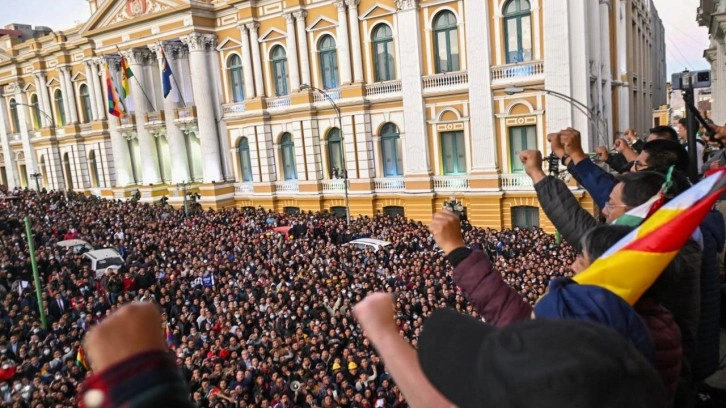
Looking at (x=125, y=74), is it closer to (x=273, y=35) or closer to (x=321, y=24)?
(x=273, y=35)

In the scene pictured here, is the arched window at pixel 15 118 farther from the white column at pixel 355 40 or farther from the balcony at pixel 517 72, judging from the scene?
the balcony at pixel 517 72

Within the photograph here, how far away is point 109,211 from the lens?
2797 cm

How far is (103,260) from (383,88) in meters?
14.3

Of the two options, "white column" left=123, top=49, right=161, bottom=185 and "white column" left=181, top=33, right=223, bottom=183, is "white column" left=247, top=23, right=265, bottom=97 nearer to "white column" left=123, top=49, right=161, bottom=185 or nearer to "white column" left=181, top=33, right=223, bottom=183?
"white column" left=181, top=33, right=223, bottom=183

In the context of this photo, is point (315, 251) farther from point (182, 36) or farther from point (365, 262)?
point (182, 36)

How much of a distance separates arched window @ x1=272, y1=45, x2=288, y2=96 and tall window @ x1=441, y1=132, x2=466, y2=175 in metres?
9.44

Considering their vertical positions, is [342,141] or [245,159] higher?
[342,141]

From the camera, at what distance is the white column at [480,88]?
22703 millimetres

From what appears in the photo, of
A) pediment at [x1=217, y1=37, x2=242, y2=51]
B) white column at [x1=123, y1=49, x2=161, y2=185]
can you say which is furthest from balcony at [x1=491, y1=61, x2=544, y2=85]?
white column at [x1=123, y1=49, x2=161, y2=185]

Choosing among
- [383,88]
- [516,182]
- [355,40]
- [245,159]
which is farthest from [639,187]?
[245,159]

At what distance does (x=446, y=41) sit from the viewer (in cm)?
2406

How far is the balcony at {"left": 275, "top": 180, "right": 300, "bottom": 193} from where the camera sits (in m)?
29.0

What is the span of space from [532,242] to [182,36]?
22108 mm

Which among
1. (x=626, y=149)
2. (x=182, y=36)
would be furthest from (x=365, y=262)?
(x=182, y=36)
